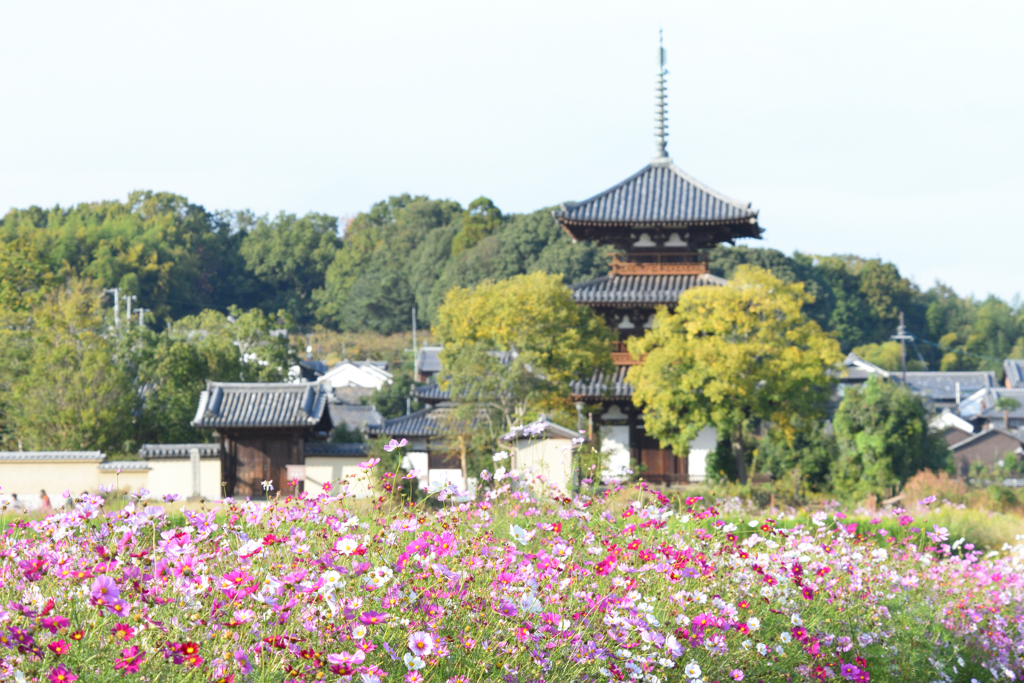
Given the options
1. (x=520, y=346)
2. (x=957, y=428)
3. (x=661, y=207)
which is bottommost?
(x=957, y=428)

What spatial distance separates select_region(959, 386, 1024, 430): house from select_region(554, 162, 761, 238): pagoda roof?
29613 millimetres

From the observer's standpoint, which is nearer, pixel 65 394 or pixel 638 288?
pixel 65 394

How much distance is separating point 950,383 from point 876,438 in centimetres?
4019

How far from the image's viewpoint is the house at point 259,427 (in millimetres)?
19250

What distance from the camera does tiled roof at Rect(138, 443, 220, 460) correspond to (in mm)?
18844

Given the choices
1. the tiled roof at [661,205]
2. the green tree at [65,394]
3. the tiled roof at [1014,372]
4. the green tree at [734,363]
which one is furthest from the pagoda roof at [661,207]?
the tiled roof at [1014,372]

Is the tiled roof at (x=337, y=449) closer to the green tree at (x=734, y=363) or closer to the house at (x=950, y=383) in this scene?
the green tree at (x=734, y=363)

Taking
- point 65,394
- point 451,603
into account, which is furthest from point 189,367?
point 451,603


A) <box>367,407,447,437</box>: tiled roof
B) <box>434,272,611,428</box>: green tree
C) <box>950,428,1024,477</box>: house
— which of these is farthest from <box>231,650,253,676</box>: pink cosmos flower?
<box>950,428,1024,477</box>: house

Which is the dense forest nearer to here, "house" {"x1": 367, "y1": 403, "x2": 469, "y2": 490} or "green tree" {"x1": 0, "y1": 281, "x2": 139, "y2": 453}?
"green tree" {"x1": 0, "y1": 281, "x2": 139, "y2": 453}

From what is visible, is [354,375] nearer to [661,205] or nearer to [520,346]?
[661,205]

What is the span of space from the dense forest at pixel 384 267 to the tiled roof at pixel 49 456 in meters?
29.8

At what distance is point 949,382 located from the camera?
55969 mm

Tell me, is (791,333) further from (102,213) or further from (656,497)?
(102,213)
